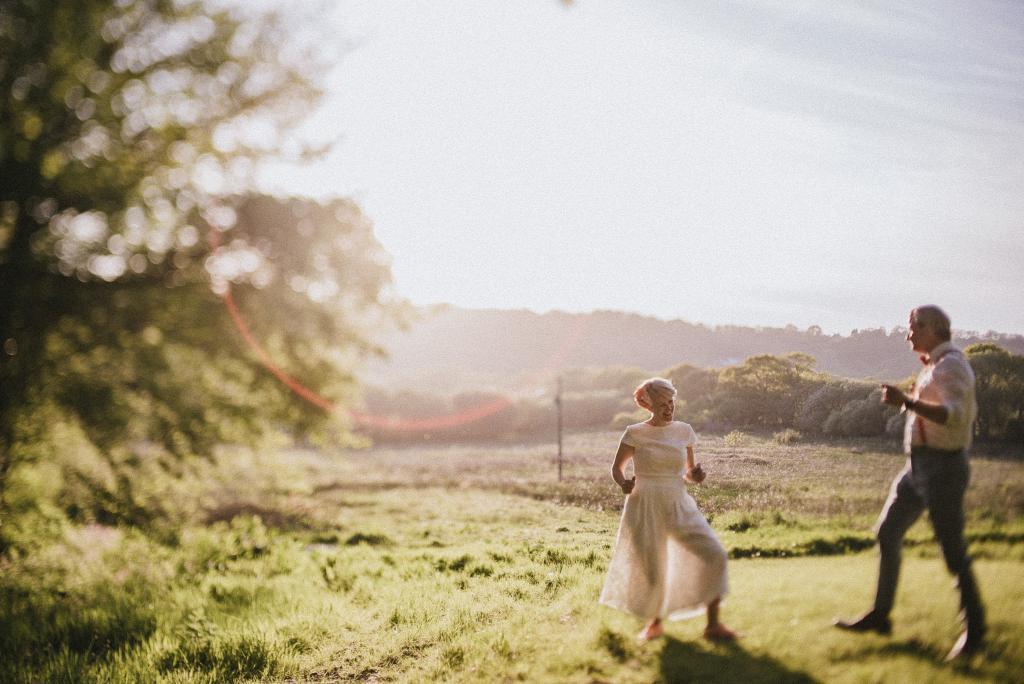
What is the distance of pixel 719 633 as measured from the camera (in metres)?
4.00

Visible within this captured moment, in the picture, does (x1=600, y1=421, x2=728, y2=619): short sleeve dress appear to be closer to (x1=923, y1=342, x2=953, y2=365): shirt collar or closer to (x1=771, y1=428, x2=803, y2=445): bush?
(x1=771, y1=428, x2=803, y2=445): bush

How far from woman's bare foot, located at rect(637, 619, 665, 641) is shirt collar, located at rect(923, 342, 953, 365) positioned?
8.24 ft

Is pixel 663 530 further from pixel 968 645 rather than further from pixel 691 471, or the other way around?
pixel 968 645

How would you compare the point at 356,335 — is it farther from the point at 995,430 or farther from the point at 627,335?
the point at 995,430

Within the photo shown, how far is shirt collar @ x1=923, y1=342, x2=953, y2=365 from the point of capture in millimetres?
3111

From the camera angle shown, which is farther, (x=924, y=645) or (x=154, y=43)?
(x=154, y=43)

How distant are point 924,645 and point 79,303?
1205 cm

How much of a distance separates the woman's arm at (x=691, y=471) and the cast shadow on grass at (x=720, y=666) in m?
1.06

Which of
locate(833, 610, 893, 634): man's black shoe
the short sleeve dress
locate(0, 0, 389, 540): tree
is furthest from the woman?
locate(0, 0, 389, 540): tree

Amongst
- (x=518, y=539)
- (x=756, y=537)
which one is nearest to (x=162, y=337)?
(x=518, y=539)

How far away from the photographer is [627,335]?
26.3 ft

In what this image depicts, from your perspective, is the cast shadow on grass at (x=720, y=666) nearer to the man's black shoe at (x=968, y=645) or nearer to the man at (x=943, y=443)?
the man's black shoe at (x=968, y=645)

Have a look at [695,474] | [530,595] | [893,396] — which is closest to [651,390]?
[695,474]

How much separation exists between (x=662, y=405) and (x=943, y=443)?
1632 mm
